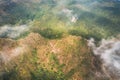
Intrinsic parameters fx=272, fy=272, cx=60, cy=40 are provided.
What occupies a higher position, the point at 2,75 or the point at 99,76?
the point at 2,75

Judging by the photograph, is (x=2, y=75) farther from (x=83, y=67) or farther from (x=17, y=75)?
(x=83, y=67)

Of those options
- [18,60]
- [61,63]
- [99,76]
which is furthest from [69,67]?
[18,60]

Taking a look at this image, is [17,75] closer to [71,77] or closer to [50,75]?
[50,75]

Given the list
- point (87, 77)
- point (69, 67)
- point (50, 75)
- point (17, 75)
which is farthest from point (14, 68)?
point (87, 77)

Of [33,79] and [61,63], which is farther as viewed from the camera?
[61,63]

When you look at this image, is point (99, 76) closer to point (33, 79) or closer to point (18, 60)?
point (33, 79)

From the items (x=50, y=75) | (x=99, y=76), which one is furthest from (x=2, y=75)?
(x=99, y=76)

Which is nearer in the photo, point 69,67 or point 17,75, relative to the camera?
point 17,75
